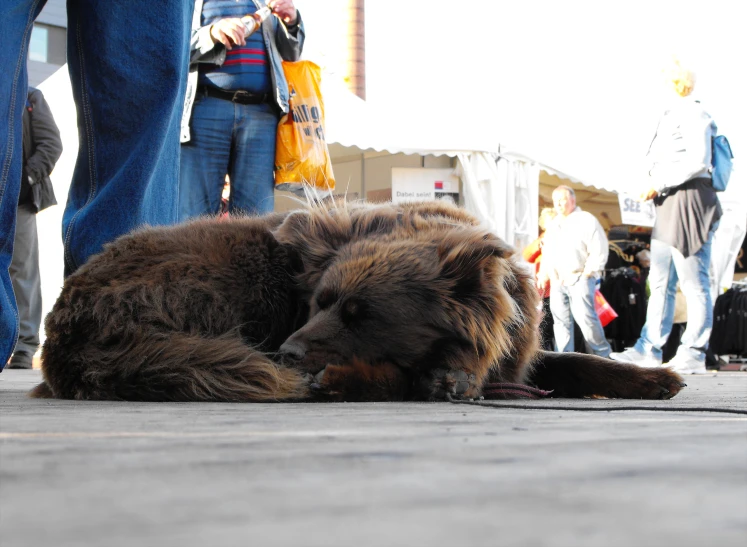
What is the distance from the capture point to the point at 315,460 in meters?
0.92

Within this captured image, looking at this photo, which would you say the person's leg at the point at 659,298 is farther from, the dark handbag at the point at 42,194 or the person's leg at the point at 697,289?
the dark handbag at the point at 42,194

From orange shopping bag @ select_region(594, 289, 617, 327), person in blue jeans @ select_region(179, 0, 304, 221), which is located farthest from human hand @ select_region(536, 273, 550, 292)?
person in blue jeans @ select_region(179, 0, 304, 221)

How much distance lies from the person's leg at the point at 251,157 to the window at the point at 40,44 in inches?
1100

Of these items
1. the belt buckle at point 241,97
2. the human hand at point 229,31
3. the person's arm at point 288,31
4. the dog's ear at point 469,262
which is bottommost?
the dog's ear at point 469,262

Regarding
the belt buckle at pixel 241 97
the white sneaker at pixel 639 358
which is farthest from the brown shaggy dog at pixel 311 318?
the white sneaker at pixel 639 358

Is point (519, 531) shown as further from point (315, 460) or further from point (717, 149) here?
point (717, 149)

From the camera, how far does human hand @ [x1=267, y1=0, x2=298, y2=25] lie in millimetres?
5082

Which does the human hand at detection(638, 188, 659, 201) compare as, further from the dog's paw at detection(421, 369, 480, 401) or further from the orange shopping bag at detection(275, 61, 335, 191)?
the dog's paw at detection(421, 369, 480, 401)

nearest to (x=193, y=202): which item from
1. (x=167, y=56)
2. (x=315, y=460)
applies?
(x=167, y=56)

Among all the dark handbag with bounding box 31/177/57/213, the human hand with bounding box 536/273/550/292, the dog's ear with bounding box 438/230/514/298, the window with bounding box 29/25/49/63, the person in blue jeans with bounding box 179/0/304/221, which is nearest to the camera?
the dog's ear with bounding box 438/230/514/298

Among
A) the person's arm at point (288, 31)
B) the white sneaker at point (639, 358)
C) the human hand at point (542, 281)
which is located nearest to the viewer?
the person's arm at point (288, 31)

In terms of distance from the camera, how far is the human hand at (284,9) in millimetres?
5082

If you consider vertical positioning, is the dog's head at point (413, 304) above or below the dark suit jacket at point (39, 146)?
below

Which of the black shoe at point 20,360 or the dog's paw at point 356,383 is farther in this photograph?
the black shoe at point 20,360
